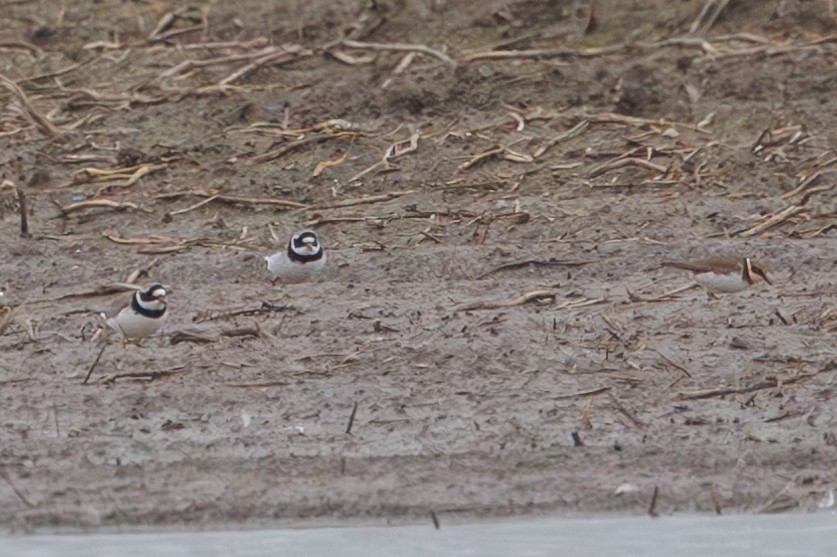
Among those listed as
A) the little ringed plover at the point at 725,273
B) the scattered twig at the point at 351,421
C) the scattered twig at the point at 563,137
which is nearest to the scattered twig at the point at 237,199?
the scattered twig at the point at 563,137

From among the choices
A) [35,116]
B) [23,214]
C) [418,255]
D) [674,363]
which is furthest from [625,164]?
[35,116]

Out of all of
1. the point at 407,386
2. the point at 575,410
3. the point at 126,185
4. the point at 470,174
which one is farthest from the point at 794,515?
the point at 126,185

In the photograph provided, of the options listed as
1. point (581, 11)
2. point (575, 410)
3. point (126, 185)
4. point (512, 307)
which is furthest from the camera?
point (581, 11)

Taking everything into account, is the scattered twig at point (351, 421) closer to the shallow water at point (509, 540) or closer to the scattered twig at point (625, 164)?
the shallow water at point (509, 540)

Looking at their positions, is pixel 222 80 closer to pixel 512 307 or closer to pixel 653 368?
pixel 512 307

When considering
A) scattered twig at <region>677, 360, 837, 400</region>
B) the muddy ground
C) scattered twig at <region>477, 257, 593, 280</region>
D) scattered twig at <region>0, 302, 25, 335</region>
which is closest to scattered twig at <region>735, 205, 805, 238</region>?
the muddy ground

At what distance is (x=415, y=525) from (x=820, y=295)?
350 cm

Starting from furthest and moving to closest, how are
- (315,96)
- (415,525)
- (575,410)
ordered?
(315,96) < (575,410) < (415,525)

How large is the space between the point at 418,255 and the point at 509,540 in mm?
3454

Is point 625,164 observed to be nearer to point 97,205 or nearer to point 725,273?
point 725,273

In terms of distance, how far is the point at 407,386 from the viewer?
855 centimetres

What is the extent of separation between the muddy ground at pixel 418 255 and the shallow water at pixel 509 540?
0.09 meters

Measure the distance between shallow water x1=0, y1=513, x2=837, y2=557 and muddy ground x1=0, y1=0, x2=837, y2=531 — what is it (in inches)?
3.5

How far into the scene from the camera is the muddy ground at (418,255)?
7.65 meters
